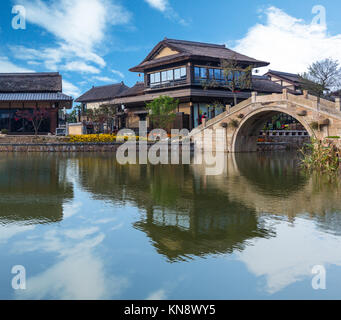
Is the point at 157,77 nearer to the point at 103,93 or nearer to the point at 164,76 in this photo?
the point at 164,76

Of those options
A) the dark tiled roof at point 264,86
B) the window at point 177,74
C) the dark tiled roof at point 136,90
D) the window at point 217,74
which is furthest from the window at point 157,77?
the dark tiled roof at point 264,86

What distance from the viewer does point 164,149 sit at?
3312 cm

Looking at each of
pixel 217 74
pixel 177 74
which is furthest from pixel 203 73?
pixel 177 74

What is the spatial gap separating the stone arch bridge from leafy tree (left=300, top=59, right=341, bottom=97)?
16054mm

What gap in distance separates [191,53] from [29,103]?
61.8 feet

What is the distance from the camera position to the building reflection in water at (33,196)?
873cm

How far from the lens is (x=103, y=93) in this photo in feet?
191

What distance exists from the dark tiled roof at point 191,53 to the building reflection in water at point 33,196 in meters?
26.1

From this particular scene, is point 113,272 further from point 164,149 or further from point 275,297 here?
point 164,149

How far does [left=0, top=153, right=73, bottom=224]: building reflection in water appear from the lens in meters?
8.73

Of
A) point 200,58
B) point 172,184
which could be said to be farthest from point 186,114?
point 172,184

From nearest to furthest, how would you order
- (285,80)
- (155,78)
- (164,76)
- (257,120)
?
(257,120)
(164,76)
(155,78)
(285,80)

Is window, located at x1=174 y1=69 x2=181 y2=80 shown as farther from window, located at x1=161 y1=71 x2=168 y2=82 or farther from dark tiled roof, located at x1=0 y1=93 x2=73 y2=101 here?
dark tiled roof, located at x1=0 y1=93 x2=73 y2=101
